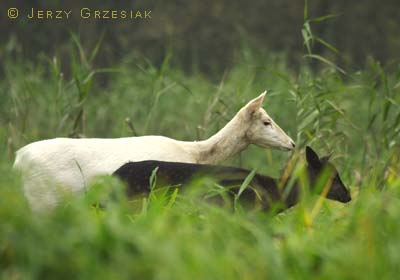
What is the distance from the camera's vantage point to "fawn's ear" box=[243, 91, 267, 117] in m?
6.60

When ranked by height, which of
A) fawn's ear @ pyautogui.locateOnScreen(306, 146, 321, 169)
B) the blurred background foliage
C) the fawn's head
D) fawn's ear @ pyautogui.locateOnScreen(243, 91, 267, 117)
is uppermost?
fawn's ear @ pyautogui.locateOnScreen(243, 91, 267, 117)

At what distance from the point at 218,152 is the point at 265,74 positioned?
6.02 meters

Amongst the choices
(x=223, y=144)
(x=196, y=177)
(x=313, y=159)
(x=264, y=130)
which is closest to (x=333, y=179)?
(x=313, y=159)

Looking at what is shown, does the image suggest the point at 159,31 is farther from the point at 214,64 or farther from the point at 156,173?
the point at 156,173

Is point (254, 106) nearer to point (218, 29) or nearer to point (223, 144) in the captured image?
point (223, 144)

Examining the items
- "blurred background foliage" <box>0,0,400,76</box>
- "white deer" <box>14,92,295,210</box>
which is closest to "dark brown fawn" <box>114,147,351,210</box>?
"white deer" <box>14,92,295,210</box>

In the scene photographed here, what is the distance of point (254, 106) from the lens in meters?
6.62

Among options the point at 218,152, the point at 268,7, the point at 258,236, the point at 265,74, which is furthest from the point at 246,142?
the point at 268,7

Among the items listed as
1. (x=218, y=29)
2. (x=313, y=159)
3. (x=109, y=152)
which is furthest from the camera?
(x=218, y=29)

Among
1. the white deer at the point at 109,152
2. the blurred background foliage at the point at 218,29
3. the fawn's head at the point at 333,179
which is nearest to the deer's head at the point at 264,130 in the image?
the white deer at the point at 109,152

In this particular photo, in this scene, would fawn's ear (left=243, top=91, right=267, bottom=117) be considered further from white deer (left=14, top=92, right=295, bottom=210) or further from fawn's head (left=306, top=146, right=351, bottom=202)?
fawn's head (left=306, top=146, right=351, bottom=202)

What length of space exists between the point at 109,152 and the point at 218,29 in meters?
13.4

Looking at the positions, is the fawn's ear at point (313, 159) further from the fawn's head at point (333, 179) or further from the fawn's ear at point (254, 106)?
the fawn's ear at point (254, 106)

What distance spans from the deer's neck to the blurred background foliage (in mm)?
11255
